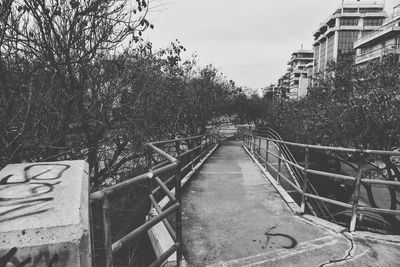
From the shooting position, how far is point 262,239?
3.78m

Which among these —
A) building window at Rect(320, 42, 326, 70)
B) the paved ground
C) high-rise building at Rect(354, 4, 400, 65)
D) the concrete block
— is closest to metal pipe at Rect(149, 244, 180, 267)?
the paved ground

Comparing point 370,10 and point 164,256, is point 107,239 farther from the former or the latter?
point 370,10

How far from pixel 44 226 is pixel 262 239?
3120 millimetres

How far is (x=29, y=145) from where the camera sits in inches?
180

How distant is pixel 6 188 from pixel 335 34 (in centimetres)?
8877

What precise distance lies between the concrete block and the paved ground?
2095 mm

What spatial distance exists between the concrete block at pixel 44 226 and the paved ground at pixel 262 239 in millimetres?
2095

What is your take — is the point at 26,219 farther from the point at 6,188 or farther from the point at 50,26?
the point at 50,26

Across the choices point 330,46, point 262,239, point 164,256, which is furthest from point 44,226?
point 330,46

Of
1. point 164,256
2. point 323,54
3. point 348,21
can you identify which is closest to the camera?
point 164,256

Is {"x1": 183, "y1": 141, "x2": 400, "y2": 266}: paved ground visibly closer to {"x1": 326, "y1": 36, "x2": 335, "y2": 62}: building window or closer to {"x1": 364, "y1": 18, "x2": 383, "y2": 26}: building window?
{"x1": 326, "y1": 36, "x2": 335, "y2": 62}: building window

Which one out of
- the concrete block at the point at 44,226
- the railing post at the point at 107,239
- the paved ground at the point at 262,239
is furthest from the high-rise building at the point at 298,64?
the concrete block at the point at 44,226

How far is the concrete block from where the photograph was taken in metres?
1.21

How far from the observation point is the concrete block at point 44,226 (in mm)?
1208
